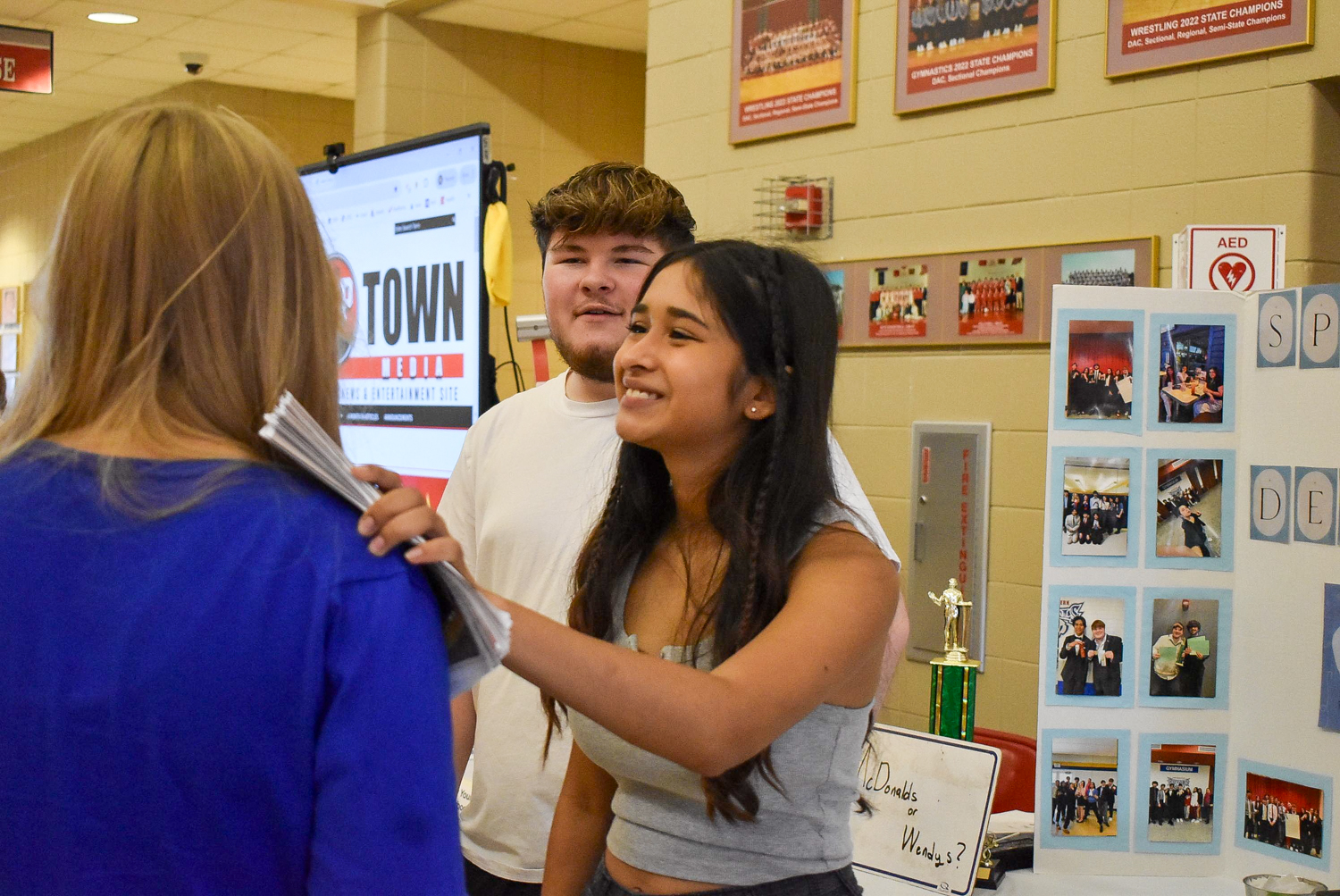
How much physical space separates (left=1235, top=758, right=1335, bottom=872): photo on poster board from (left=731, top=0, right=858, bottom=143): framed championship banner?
2544 mm

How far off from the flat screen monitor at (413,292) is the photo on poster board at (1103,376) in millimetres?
2230

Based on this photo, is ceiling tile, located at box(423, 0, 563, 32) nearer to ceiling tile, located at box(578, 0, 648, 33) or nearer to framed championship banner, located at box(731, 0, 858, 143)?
ceiling tile, located at box(578, 0, 648, 33)

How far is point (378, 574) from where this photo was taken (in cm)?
78

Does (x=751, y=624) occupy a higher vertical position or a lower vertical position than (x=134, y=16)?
lower

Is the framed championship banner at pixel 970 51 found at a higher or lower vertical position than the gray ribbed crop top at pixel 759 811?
higher

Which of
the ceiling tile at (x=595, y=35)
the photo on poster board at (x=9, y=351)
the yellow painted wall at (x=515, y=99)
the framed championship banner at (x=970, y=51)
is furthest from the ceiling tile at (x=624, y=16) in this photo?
the photo on poster board at (x=9, y=351)

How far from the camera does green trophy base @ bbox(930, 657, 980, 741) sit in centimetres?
193

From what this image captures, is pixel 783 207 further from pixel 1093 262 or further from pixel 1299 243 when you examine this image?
pixel 1299 243

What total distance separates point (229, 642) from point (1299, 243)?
9.13 feet

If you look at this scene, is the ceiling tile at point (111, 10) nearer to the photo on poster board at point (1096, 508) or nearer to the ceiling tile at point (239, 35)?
the ceiling tile at point (239, 35)

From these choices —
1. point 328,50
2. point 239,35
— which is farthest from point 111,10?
point 328,50

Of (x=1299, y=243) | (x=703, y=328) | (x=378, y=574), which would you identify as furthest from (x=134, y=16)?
(x=378, y=574)

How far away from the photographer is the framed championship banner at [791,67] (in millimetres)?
3950

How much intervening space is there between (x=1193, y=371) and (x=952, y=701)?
0.64m
